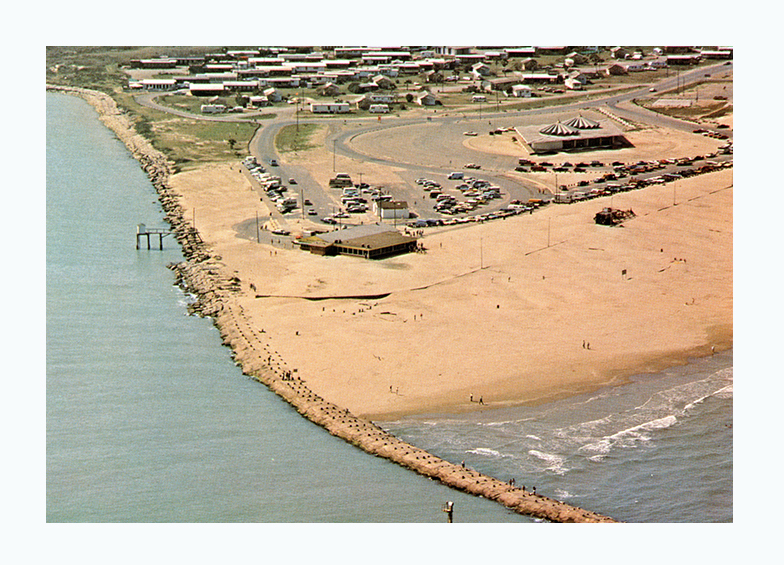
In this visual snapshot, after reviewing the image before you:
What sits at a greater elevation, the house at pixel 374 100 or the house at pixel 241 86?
the house at pixel 241 86

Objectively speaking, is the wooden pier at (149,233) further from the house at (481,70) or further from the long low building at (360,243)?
the house at (481,70)

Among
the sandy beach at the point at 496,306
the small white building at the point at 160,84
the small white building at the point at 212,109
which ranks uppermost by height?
the small white building at the point at 160,84

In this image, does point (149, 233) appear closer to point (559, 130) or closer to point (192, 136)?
point (192, 136)

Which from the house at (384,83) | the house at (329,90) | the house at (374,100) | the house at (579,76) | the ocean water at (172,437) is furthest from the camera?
the house at (579,76)

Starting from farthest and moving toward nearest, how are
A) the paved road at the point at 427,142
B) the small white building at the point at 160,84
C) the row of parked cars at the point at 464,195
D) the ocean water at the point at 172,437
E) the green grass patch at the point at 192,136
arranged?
1. the small white building at the point at 160,84
2. the green grass patch at the point at 192,136
3. the paved road at the point at 427,142
4. the row of parked cars at the point at 464,195
5. the ocean water at the point at 172,437

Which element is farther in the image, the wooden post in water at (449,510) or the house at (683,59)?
the house at (683,59)

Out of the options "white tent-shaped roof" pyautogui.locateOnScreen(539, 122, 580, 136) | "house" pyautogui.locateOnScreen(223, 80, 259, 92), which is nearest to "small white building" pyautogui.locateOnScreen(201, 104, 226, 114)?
"house" pyautogui.locateOnScreen(223, 80, 259, 92)

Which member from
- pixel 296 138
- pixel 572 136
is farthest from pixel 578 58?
pixel 296 138

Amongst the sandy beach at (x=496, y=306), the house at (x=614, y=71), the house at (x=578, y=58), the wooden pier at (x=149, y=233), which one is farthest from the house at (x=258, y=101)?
the wooden pier at (x=149, y=233)
